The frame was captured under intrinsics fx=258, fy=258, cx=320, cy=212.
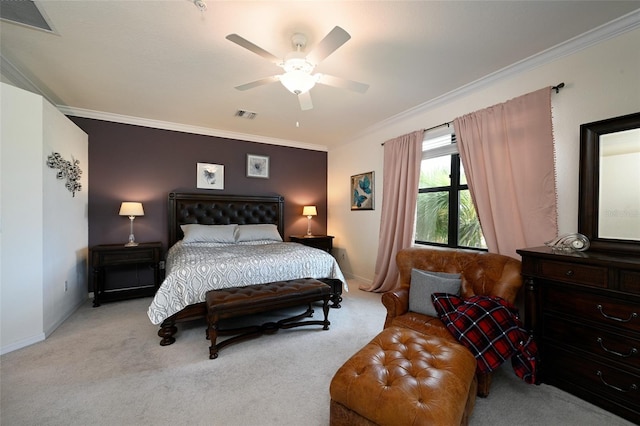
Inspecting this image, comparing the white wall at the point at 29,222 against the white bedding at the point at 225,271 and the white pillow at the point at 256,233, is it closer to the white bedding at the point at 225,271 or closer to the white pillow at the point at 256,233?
the white bedding at the point at 225,271

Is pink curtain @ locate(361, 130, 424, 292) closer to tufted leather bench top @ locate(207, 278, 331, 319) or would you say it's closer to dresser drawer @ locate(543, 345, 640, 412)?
tufted leather bench top @ locate(207, 278, 331, 319)

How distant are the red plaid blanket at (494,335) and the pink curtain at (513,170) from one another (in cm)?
90

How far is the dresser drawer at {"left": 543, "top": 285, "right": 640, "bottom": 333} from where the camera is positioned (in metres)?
1.55

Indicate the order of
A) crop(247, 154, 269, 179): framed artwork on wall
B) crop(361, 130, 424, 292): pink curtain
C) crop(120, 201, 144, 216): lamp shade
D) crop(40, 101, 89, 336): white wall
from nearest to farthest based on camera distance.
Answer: crop(40, 101, 89, 336): white wall < crop(361, 130, 424, 292): pink curtain < crop(120, 201, 144, 216): lamp shade < crop(247, 154, 269, 179): framed artwork on wall

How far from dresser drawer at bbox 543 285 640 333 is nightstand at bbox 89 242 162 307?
14.8ft

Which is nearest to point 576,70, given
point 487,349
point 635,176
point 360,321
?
point 635,176

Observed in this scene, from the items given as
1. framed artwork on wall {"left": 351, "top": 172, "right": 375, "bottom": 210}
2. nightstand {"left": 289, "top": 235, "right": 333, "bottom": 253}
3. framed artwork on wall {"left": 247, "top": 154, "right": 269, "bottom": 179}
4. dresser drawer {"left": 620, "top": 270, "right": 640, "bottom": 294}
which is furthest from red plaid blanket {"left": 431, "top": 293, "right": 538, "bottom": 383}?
framed artwork on wall {"left": 247, "top": 154, "right": 269, "bottom": 179}

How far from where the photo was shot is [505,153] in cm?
260

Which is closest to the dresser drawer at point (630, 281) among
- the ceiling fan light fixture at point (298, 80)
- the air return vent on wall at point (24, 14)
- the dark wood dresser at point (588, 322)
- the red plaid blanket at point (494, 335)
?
the dark wood dresser at point (588, 322)

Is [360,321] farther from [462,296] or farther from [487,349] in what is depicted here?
[487,349]

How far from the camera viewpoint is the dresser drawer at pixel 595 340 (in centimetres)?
154

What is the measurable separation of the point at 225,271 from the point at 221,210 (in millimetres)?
2195

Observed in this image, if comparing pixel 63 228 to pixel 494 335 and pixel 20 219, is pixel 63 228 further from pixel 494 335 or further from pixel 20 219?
pixel 494 335

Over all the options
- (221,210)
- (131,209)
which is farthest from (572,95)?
(131,209)
